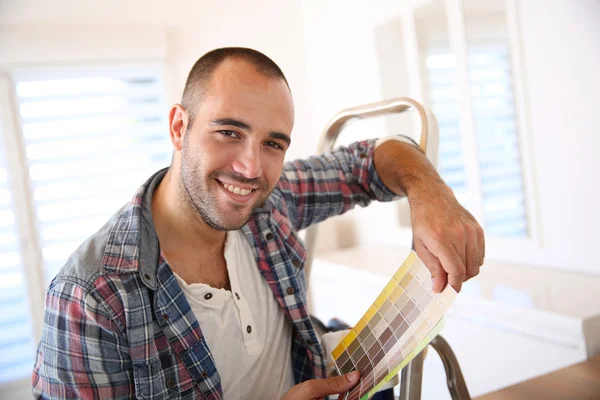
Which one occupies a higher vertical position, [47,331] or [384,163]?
[384,163]

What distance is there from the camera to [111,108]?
10.2ft

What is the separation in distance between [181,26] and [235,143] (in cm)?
250

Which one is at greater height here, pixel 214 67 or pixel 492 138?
pixel 214 67

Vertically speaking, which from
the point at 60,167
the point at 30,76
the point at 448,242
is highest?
the point at 30,76

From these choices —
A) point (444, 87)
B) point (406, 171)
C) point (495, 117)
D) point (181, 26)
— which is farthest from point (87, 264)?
point (181, 26)

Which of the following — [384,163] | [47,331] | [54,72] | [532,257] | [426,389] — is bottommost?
[426,389]

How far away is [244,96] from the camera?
98 cm

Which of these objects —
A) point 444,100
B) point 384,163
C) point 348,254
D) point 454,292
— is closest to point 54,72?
point 348,254

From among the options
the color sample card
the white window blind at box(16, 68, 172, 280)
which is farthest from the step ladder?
the white window blind at box(16, 68, 172, 280)

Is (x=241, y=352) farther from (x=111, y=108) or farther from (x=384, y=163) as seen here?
→ (x=111, y=108)

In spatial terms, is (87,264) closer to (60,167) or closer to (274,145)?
(274,145)

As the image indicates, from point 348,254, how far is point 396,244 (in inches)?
11.4

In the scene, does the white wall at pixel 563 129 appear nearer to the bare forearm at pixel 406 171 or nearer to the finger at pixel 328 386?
the bare forearm at pixel 406 171

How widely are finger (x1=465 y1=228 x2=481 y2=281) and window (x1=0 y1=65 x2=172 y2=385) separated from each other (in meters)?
2.70
